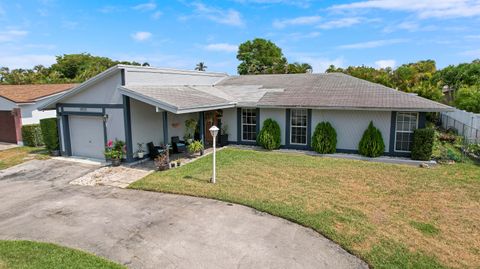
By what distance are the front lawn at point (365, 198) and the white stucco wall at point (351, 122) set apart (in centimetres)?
158

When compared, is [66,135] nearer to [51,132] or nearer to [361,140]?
[51,132]

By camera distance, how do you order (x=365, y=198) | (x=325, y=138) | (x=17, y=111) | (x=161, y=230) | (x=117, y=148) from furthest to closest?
1. (x=17, y=111)
2. (x=325, y=138)
3. (x=117, y=148)
4. (x=365, y=198)
5. (x=161, y=230)

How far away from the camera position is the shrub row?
13.1 m

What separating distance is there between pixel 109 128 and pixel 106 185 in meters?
3.82

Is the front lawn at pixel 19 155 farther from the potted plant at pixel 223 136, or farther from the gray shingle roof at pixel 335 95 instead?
the gray shingle roof at pixel 335 95

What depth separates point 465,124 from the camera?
17.8 meters

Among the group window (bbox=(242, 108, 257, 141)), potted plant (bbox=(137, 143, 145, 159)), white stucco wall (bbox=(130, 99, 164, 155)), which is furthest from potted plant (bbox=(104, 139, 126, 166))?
window (bbox=(242, 108, 257, 141))

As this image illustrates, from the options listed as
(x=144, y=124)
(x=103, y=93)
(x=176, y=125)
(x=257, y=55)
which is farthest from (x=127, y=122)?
(x=257, y=55)

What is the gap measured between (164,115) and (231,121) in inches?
216

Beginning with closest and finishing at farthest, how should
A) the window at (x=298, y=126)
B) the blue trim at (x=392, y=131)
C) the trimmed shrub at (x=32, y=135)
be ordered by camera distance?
1. the blue trim at (x=392, y=131)
2. the window at (x=298, y=126)
3. the trimmed shrub at (x=32, y=135)

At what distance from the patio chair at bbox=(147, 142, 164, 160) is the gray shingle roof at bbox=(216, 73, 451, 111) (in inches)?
228

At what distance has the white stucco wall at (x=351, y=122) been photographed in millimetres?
14124

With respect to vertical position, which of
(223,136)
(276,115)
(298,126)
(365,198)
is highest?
(276,115)

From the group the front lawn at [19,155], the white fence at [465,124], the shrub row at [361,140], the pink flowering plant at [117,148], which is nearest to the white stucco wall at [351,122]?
the shrub row at [361,140]
